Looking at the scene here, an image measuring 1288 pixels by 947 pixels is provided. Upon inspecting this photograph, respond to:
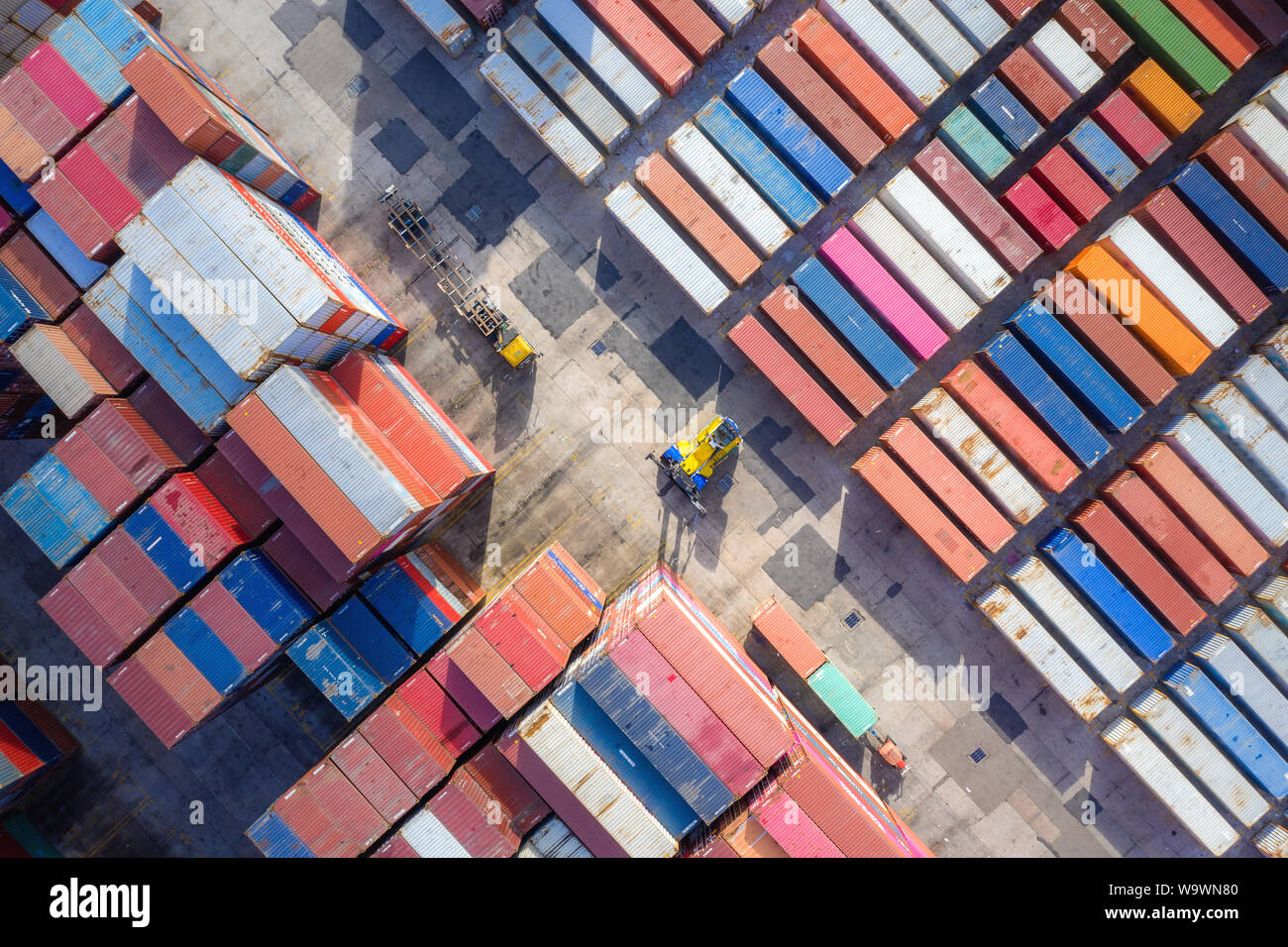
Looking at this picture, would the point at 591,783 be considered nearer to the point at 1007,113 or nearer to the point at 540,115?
the point at 540,115

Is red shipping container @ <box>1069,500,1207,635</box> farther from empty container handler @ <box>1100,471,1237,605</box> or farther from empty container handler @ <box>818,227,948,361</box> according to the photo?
empty container handler @ <box>818,227,948,361</box>

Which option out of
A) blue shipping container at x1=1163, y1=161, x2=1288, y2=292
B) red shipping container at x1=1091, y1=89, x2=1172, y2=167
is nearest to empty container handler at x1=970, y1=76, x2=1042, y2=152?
red shipping container at x1=1091, y1=89, x2=1172, y2=167

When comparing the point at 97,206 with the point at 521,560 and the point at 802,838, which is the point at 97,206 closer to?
the point at 521,560

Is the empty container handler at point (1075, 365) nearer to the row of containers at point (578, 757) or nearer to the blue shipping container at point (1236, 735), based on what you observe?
the blue shipping container at point (1236, 735)

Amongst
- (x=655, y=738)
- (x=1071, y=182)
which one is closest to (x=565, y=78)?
(x=1071, y=182)

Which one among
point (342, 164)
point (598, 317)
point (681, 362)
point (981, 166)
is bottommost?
point (981, 166)
